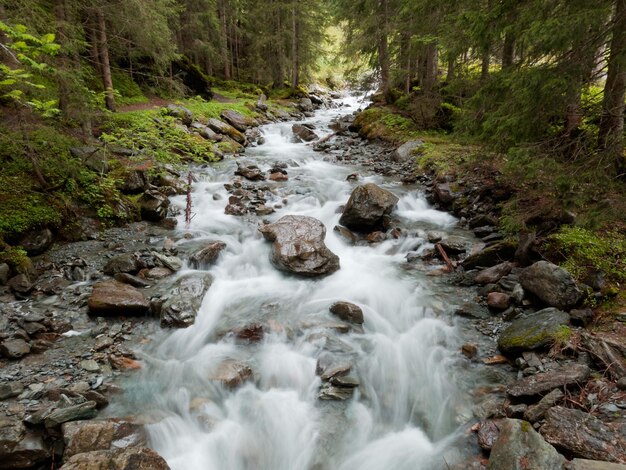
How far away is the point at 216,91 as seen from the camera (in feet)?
82.2

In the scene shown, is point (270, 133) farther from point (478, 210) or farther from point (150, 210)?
point (478, 210)

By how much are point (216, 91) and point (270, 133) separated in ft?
29.1

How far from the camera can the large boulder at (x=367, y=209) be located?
901 cm

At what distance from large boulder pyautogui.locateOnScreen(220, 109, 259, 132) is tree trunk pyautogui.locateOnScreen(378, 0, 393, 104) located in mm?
7623

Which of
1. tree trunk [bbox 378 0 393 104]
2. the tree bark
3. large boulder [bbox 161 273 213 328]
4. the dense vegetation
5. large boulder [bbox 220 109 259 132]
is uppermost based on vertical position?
the tree bark

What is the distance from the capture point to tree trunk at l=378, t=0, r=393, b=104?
18031 millimetres

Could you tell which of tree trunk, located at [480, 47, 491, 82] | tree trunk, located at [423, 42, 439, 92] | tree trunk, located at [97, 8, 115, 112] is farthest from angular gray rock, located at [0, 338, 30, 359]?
tree trunk, located at [423, 42, 439, 92]

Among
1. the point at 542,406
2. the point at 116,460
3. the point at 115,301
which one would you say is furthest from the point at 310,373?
the point at 115,301

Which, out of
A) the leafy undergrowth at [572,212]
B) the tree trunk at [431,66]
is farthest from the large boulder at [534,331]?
the tree trunk at [431,66]

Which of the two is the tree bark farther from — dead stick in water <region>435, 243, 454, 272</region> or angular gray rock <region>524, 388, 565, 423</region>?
angular gray rock <region>524, 388, 565, 423</region>

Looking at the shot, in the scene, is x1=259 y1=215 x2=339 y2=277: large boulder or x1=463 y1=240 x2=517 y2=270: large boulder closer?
x1=463 y1=240 x2=517 y2=270: large boulder

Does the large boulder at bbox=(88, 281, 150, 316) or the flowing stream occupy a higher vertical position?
the large boulder at bbox=(88, 281, 150, 316)

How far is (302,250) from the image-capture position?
25.1 feet

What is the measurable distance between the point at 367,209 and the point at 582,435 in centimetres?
632
